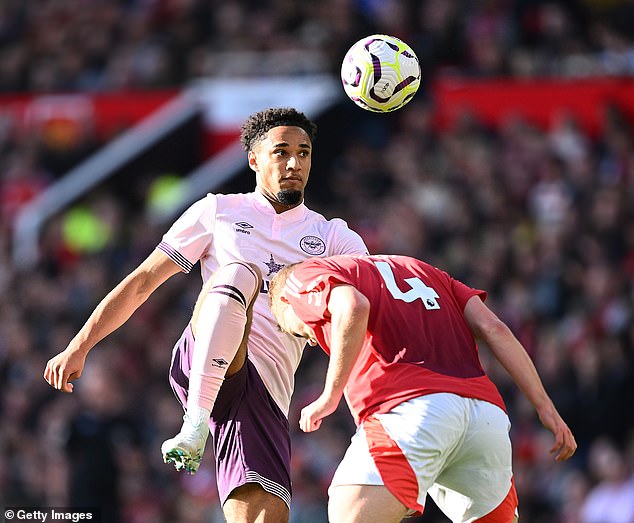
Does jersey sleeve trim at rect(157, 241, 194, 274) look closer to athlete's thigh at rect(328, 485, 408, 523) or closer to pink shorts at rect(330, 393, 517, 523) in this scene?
pink shorts at rect(330, 393, 517, 523)

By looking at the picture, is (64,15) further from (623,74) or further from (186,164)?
(623,74)

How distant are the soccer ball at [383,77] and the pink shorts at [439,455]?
7.79 feet

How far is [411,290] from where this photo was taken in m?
5.76

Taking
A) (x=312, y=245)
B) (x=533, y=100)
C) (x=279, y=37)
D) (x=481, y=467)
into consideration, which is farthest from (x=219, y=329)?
(x=279, y=37)

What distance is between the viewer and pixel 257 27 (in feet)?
60.2

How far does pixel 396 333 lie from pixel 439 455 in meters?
0.54

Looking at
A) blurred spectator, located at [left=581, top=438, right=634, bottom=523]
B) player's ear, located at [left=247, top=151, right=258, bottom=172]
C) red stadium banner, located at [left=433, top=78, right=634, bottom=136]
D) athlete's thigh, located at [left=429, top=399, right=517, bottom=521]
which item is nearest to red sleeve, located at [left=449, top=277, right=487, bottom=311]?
athlete's thigh, located at [left=429, top=399, right=517, bottom=521]

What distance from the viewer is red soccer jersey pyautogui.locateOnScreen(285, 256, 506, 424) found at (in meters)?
5.63

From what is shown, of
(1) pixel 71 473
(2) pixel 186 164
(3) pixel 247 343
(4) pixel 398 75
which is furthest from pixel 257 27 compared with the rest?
(3) pixel 247 343

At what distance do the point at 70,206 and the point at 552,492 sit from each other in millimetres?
8722

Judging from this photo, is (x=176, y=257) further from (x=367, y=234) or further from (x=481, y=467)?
(x=367, y=234)

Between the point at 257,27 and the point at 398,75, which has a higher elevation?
the point at 257,27

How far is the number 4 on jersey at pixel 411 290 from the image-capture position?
18.7 feet

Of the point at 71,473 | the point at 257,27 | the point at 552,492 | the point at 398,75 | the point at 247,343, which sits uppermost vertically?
the point at 257,27
